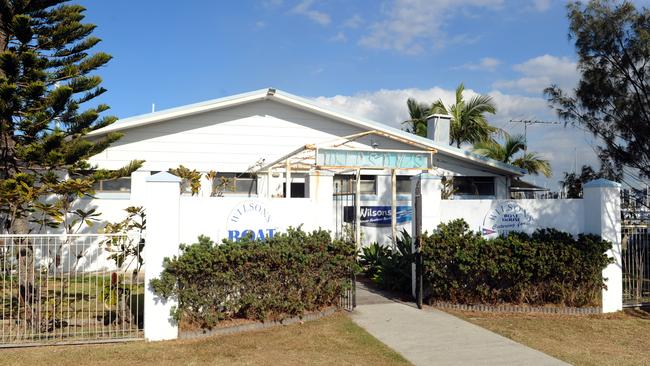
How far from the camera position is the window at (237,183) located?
47.3ft

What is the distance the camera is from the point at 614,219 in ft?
31.1

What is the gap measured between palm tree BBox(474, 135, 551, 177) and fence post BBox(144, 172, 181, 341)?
60.5ft

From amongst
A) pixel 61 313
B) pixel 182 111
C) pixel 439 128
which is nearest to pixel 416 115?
pixel 439 128

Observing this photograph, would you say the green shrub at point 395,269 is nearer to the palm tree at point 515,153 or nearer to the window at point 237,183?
the window at point 237,183

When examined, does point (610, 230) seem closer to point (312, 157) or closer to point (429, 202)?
point (429, 202)

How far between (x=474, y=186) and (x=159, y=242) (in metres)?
11.7

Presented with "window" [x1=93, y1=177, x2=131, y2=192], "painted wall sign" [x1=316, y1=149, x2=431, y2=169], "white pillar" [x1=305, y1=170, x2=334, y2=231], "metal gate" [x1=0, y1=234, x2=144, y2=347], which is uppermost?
"painted wall sign" [x1=316, y1=149, x2=431, y2=169]

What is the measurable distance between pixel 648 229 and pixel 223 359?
853cm

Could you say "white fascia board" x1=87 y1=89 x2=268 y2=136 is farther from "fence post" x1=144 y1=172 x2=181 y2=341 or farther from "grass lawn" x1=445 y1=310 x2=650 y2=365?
"grass lawn" x1=445 y1=310 x2=650 y2=365

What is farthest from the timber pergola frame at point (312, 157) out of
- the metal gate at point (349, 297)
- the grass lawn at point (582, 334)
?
the grass lawn at point (582, 334)

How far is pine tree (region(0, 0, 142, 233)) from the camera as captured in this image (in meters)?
9.75

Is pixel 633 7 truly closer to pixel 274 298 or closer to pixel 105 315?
pixel 274 298

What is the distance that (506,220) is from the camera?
9.66 m

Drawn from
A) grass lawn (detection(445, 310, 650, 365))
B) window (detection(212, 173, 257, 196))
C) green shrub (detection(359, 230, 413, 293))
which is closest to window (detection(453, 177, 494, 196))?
green shrub (detection(359, 230, 413, 293))
